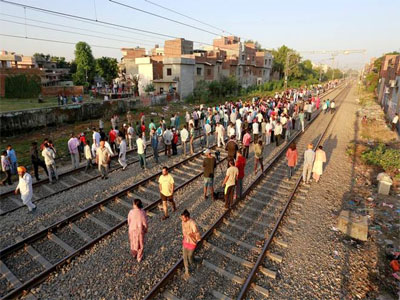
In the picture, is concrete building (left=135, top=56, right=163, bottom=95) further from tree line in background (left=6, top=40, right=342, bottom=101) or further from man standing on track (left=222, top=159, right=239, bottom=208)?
man standing on track (left=222, top=159, right=239, bottom=208)

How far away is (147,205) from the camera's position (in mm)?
8219

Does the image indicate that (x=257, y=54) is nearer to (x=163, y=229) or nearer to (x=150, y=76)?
(x=150, y=76)

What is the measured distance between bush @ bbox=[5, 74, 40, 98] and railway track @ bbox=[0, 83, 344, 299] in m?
28.9

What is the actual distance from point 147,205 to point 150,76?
34.3 meters

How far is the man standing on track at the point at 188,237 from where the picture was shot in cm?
536

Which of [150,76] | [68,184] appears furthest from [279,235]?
[150,76]

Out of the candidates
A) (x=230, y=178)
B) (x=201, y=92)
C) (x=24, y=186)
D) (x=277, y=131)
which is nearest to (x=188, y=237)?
(x=230, y=178)

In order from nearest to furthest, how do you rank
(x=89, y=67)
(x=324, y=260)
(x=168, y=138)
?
1. (x=324, y=260)
2. (x=168, y=138)
3. (x=89, y=67)

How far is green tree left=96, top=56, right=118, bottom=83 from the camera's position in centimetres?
4962

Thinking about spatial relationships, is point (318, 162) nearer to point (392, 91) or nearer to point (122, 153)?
point (122, 153)

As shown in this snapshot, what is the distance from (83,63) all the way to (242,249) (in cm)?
Answer: 5227

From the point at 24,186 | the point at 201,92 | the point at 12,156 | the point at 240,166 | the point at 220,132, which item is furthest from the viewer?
the point at 201,92

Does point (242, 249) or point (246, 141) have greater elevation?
point (246, 141)

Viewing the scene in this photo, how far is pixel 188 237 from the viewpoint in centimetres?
543
